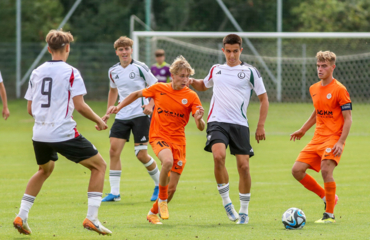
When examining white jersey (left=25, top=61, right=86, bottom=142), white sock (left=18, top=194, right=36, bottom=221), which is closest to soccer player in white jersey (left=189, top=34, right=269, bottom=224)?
white jersey (left=25, top=61, right=86, bottom=142)

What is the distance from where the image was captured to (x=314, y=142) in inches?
268

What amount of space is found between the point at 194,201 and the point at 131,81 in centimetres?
207

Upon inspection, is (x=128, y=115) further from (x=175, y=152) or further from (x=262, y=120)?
(x=262, y=120)

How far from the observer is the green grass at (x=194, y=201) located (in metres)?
5.80

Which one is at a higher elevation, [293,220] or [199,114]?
[199,114]

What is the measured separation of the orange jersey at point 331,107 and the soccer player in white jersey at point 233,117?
67 cm

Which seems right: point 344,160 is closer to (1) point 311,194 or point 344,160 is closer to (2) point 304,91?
(1) point 311,194

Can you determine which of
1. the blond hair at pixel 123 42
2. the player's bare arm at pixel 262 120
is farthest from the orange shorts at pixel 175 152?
the blond hair at pixel 123 42

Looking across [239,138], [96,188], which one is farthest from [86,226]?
[239,138]

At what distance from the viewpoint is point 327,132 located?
6.70m

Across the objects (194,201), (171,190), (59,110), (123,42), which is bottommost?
(194,201)

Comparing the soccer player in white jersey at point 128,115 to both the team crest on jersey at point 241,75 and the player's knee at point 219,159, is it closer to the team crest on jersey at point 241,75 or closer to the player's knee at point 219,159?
the team crest on jersey at point 241,75

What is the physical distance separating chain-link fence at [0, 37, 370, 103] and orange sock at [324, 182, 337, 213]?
42.3 ft

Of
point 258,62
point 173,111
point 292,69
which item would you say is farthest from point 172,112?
point 258,62
